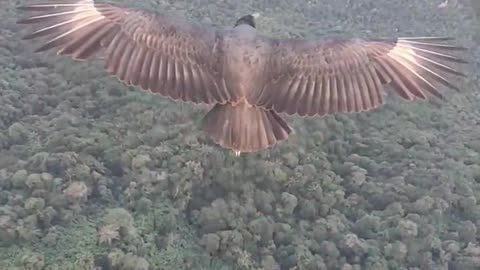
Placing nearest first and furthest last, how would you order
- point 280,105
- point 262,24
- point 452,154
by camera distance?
point 280,105 < point 452,154 < point 262,24

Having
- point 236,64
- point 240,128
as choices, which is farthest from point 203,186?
point 236,64

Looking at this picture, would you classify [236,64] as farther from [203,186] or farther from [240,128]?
[203,186]

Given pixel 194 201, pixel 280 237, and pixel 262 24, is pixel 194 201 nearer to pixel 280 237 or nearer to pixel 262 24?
Answer: pixel 280 237

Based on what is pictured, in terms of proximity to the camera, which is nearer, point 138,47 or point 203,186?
point 138,47

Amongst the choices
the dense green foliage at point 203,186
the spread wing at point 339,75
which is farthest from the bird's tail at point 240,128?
the dense green foliage at point 203,186

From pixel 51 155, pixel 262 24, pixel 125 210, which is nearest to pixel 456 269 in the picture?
pixel 125 210

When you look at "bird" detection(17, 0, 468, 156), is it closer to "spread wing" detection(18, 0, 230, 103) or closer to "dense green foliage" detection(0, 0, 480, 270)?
"spread wing" detection(18, 0, 230, 103)

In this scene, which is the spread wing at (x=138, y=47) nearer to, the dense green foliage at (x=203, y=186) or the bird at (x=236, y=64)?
the bird at (x=236, y=64)
